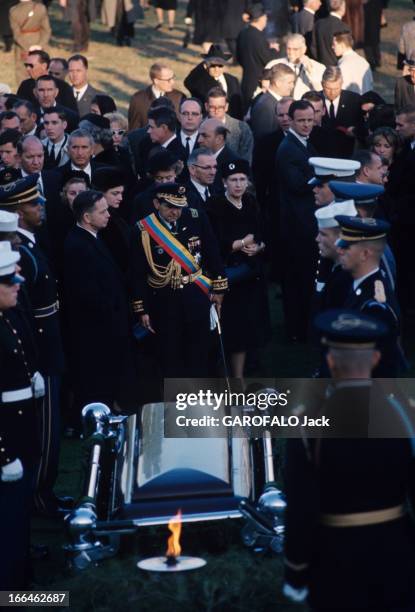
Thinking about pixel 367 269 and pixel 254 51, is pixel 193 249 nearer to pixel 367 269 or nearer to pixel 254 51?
pixel 367 269

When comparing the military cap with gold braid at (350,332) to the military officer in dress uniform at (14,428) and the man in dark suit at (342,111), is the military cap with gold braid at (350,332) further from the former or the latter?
the man in dark suit at (342,111)

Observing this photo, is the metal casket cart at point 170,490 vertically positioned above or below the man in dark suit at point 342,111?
below

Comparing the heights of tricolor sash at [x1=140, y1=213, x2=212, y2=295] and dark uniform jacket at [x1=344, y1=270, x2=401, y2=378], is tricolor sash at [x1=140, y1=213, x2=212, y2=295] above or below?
below

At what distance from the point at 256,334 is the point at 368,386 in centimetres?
Result: 517

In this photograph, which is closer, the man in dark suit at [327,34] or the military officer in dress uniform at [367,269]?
the military officer in dress uniform at [367,269]

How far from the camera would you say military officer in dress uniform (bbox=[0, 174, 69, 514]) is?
24.3 feet

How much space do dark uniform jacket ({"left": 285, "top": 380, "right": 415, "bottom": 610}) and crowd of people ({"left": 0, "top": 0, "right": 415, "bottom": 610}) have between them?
81 millimetres

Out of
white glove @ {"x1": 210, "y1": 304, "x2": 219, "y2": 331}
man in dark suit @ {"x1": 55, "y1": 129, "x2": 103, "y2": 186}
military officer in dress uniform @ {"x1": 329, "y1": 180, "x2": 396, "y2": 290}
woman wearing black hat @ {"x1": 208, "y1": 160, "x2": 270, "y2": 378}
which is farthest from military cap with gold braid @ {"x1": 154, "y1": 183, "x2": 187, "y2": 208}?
man in dark suit @ {"x1": 55, "y1": 129, "x2": 103, "y2": 186}

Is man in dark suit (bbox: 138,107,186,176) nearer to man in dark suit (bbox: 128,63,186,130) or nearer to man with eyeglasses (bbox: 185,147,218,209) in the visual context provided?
man with eyeglasses (bbox: 185,147,218,209)

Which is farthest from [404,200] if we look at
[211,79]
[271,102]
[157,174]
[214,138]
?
[211,79]

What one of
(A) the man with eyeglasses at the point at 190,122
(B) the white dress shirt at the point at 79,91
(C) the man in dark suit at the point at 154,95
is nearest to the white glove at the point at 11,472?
(A) the man with eyeglasses at the point at 190,122

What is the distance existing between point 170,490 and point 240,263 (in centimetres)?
366

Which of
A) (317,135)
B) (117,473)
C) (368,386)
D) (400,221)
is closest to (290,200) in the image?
(400,221)

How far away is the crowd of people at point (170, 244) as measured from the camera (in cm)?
647
